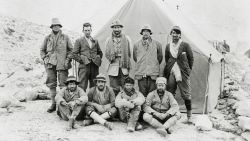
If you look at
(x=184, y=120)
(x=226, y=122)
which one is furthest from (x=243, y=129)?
(x=184, y=120)

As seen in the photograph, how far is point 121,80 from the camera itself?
5.72 m

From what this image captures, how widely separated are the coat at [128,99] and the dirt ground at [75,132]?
0.37 m

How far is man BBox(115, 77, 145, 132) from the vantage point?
16.5ft

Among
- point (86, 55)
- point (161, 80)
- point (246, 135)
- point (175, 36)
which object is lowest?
point (246, 135)

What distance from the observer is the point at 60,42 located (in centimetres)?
575

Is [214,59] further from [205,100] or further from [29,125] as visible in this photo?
[29,125]

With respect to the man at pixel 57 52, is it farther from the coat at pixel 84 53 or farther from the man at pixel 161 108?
the man at pixel 161 108

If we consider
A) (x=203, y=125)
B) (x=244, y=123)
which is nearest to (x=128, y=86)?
(x=203, y=125)

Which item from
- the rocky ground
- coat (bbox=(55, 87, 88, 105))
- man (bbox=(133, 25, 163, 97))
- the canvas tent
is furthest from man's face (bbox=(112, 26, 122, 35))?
the rocky ground

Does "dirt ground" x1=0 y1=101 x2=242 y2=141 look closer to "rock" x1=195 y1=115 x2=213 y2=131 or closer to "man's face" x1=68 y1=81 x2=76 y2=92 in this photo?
"rock" x1=195 y1=115 x2=213 y2=131

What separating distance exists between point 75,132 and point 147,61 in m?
1.70

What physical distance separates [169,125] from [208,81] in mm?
1821

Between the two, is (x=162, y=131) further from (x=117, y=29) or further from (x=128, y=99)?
(x=117, y=29)

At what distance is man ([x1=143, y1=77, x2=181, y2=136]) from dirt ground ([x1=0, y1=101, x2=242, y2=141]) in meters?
0.17
